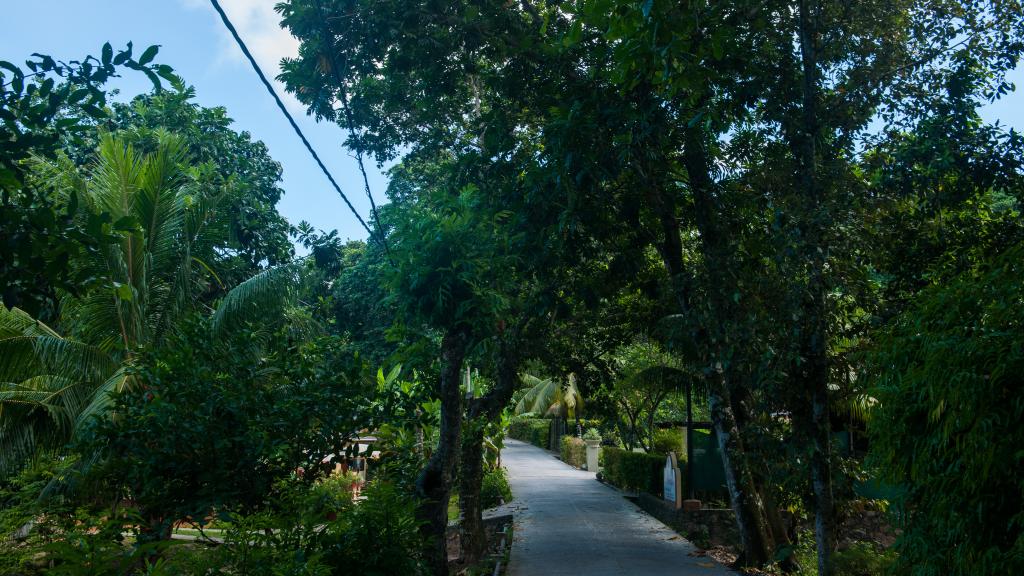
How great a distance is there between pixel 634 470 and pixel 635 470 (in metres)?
0.10

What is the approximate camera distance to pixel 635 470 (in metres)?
20.4

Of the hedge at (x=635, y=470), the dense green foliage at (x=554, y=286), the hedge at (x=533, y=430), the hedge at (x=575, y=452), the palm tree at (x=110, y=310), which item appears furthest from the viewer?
the hedge at (x=533, y=430)

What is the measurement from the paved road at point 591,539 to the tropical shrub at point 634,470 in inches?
21.2

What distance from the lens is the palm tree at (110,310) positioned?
11.2 metres

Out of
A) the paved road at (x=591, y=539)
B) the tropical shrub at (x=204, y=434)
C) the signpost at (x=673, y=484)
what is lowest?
the paved road at (x=591, y=539)

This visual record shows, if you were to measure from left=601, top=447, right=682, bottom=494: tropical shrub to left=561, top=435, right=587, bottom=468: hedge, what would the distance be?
7.21m

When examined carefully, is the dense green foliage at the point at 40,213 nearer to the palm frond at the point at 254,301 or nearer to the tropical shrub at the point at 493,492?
the palm frond at the point at 254,301

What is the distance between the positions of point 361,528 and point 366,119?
367 inches

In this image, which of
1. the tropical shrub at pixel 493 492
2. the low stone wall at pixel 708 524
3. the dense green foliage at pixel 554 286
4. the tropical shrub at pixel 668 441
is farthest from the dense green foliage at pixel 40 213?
the tropical shrub at pixel 668 441

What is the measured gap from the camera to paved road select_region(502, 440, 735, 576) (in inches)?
432

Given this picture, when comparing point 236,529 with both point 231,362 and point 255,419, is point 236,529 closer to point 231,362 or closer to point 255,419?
point 255,419

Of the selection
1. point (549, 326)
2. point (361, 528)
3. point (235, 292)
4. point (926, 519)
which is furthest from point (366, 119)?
point (926, 519)

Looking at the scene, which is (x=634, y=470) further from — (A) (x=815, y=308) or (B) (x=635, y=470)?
(A) (x=815, y=308)

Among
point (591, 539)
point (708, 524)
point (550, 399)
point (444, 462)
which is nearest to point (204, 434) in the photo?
point (444, 462)
